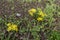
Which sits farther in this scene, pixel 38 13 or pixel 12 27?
pixel 38 13

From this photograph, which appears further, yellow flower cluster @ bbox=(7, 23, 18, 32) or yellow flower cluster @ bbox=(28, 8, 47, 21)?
yellow flower cluster @ bbox=(28, 8, 47, 21)

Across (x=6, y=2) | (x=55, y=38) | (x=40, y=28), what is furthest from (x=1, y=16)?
(x=55, y=38)

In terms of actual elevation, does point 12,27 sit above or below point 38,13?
below

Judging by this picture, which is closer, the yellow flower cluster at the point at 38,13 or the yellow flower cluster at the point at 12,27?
the yellow flower cluster at the point at 12,27

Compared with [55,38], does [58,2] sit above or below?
above

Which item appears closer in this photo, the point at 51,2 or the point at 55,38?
the point at 55,38

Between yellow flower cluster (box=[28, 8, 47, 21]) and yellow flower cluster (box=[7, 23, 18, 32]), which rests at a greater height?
yellow flower cluster (box=[28, 8, 47, 21])

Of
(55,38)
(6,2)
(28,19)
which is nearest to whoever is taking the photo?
(55,38)

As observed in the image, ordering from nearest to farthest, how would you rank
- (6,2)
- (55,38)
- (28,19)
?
(55,38)
(28,19)
(6,2)

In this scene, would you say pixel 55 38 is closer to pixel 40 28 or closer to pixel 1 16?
pixel 40 28

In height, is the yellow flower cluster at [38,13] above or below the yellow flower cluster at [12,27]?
above
